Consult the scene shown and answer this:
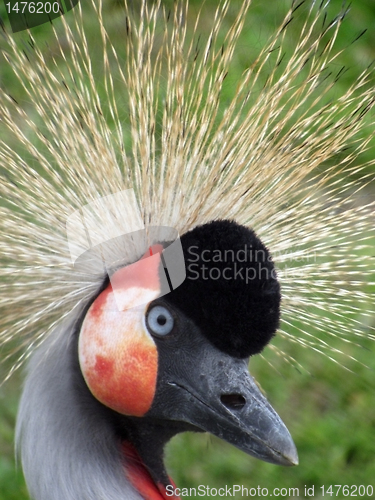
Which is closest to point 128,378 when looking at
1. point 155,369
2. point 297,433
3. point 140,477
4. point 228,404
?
point 155,369

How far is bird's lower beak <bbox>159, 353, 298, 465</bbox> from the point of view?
1.01 metres

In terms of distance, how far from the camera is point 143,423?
3.78 ft

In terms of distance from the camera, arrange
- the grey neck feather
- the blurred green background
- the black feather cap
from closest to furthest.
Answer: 1. the black feather cap
2. the grey neck feather
3. the blurred green background

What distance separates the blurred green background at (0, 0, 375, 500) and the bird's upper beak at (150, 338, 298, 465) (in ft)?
2.66

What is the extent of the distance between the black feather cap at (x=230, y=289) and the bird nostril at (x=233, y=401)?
7 cm

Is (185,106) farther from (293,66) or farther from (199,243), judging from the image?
(199,243)

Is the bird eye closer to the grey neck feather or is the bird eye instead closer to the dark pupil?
the dark pupil

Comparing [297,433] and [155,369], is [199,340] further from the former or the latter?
[297,433]

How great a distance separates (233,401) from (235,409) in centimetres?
2

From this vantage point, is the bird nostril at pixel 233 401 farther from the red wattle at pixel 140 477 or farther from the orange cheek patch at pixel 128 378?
the red wattle at pixel 140 477

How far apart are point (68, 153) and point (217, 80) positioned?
31 cm

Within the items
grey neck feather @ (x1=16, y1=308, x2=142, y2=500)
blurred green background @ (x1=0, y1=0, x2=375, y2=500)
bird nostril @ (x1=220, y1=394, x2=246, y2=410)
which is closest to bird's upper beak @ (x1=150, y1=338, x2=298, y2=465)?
bird nostril @ (x1=220, y1=394, x2=246, y2=410)

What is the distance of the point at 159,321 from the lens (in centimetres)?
104

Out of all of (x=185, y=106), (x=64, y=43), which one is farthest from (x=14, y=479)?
(x=64, y=43)
